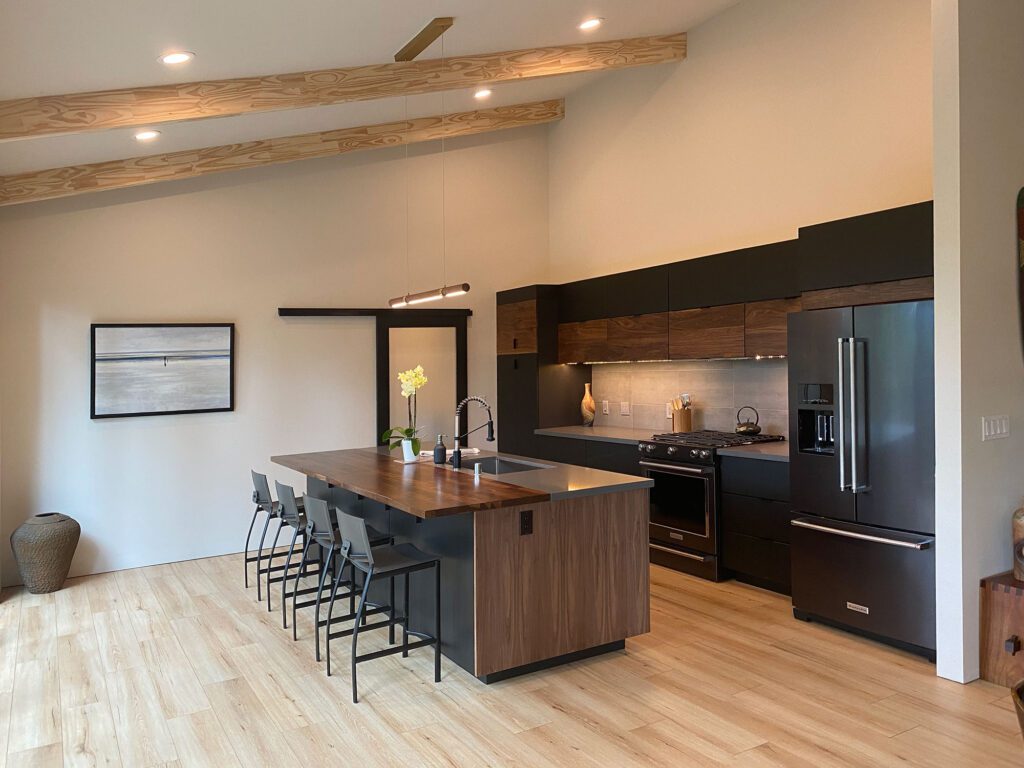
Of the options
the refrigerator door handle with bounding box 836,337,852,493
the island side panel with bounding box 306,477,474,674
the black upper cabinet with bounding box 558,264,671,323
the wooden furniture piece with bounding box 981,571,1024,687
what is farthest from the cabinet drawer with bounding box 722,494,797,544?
the island side panel with bounding box 306,477,474,674

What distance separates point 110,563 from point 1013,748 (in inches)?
234

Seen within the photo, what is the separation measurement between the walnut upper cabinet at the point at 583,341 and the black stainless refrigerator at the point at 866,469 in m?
2.34

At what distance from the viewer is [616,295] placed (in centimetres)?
639

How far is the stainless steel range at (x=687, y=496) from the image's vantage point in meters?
5.18

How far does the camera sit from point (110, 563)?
5.97m

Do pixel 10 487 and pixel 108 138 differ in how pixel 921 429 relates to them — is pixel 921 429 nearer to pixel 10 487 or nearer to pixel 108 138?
pixel 108 138

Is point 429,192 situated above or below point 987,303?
above

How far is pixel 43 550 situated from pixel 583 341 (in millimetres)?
4475

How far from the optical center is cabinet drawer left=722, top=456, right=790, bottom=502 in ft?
15.4

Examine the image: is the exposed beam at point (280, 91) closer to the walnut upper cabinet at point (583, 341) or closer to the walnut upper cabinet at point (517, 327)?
the walnut upper cabinet at point (583, 341)

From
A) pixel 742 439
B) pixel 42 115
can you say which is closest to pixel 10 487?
pixel 42 115

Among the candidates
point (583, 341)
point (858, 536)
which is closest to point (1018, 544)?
point (858, 536)

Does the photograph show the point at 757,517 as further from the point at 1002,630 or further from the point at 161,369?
the point at 161,369

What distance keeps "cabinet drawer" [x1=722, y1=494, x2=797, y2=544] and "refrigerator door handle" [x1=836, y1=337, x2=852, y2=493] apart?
597mm
